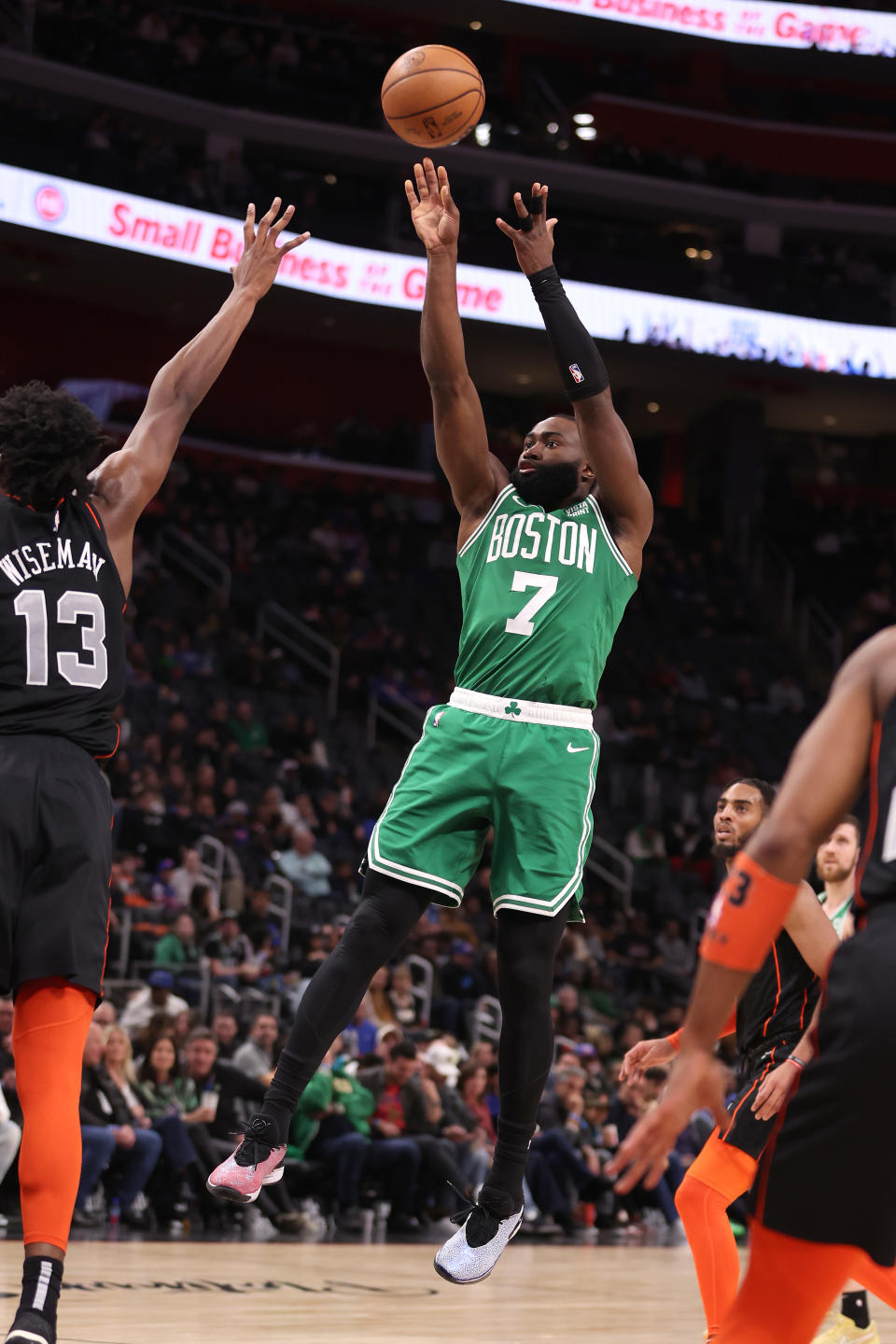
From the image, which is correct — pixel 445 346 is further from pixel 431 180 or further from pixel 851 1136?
pixel 851 1136

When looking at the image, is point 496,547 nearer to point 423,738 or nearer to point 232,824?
point 423,738

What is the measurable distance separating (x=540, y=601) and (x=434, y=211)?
132 centimetres

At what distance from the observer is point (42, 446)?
4422mm

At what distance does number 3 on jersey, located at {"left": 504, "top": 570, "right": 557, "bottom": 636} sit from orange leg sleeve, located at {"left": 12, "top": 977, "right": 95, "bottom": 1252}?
1.90 metres

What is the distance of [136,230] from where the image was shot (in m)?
21.2

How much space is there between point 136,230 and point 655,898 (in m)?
10.6

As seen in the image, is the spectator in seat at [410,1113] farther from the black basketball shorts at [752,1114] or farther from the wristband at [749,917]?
the wristband at [749,917]

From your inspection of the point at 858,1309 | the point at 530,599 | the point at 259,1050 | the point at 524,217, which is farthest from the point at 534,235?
the point at 259,1050

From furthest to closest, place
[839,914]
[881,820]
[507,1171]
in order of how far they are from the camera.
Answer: [839,914], [507,1171], [881,820]

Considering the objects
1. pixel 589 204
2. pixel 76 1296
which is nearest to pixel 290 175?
pixel 589 204

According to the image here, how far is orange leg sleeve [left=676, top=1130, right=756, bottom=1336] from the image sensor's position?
5617 mm

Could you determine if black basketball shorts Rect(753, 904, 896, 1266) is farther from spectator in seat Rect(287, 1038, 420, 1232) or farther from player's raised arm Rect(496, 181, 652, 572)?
spectator in seat Rect(287, 1038, 420, 1232)

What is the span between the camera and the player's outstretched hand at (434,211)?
5391 millimetres

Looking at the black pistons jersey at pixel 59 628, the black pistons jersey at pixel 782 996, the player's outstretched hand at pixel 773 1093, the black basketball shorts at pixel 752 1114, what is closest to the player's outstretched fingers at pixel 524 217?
the black pistons jersey at pixel 59 628
